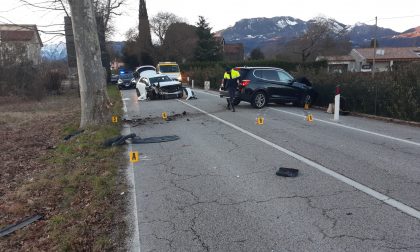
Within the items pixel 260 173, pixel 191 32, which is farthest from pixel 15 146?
pixel 191 32

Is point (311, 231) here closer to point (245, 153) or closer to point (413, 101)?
point (245, 153)

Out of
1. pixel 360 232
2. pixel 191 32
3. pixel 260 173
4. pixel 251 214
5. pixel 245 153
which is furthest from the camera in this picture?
pixel 191 32

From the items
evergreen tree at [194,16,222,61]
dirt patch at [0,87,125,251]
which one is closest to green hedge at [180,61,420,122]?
dirt patch at [0,87,125,251]

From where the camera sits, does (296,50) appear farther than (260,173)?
Yes

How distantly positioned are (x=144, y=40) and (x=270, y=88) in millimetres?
52865

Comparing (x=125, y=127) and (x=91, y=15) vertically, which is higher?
(x=91, y=15)

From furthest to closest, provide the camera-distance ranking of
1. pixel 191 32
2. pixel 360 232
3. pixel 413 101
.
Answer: pixel 191 32
pixel 413 101
pixel 360 232

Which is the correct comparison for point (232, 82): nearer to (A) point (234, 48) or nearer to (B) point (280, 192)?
(B) point (280, 192)

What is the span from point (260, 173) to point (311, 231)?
248 cm

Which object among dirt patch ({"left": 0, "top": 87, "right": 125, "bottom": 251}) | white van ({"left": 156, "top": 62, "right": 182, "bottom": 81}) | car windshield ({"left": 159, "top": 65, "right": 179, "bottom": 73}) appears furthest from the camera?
car windshield ({"left": 159, "top": 65, "right": 179, "bottom": 73})

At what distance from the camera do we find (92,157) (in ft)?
28.7

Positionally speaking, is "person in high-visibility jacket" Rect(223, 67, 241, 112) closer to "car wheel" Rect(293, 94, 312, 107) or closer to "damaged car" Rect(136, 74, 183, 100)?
"car wheel" Rect(293, 94, 312, 107)

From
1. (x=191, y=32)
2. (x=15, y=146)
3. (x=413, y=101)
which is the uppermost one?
(x=191, y=32)

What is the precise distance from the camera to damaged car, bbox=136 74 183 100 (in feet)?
78.1
